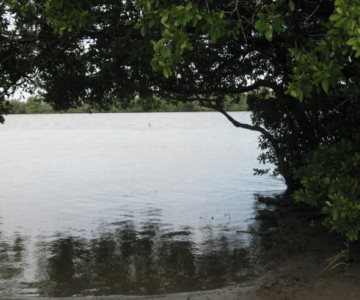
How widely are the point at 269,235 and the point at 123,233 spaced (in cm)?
341

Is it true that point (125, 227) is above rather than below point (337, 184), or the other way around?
below

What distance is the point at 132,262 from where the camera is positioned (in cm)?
942

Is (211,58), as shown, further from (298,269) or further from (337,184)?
(337,184)

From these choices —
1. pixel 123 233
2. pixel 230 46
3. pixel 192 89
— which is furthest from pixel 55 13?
pixel 123 233

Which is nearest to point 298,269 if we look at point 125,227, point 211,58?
point 211,58

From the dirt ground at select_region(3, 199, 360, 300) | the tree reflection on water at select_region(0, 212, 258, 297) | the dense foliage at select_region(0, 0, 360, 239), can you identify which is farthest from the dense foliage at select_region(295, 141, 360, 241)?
the tree reflection on water at select_region(0, 212, 258, 297)

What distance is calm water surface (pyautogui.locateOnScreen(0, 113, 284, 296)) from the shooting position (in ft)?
27.5

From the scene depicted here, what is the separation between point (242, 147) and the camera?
129 feet

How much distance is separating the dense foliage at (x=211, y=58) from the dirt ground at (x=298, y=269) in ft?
3.06

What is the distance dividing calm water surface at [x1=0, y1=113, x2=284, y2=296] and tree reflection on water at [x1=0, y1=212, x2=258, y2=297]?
0.7 inches

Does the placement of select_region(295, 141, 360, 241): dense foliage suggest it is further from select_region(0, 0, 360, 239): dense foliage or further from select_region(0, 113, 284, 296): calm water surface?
select_region(0, 113, 284, 296): calm water surface

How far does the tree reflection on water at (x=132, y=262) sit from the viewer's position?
8.01m

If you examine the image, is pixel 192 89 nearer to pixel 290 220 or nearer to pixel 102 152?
pixel 290 220

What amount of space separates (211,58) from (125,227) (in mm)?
4869
